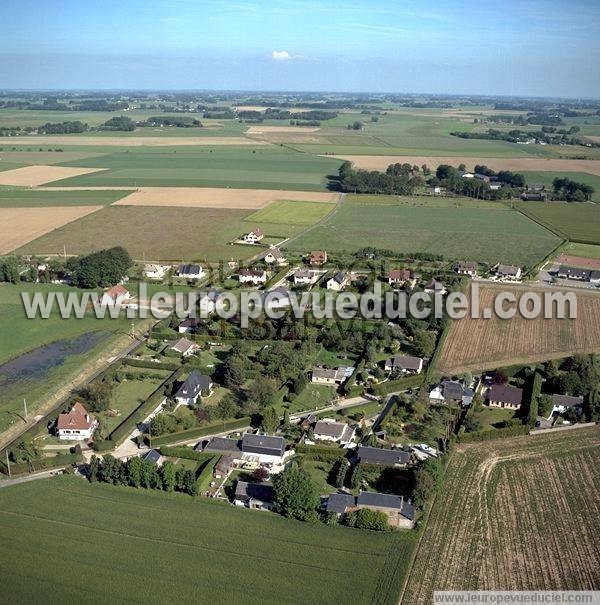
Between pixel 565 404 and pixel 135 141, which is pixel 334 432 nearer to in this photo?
pixel 565 404

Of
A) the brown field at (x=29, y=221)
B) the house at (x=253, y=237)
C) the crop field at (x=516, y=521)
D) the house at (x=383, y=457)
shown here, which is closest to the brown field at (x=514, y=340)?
the crop field at (x=516, y=521)

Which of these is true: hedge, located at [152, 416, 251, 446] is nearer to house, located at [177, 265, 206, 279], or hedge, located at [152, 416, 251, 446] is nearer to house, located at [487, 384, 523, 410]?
house, located at [487, 384, 523, 410]

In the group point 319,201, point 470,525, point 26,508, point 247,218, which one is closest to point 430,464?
point 470,525

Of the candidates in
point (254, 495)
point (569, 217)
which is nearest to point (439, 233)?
point (569, 217)

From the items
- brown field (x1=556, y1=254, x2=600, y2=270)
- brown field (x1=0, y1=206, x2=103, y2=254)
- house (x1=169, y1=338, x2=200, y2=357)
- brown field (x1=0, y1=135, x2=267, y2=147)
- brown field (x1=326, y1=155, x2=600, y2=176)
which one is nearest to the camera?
house (x1=169, y1=338, x2=200, y2=357)

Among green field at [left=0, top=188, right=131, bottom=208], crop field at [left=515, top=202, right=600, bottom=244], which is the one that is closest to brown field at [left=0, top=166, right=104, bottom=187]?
green field at [left=0, top=188, right=131, bottom=208]
